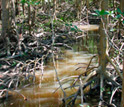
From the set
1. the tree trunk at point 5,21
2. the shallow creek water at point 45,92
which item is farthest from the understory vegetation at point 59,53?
the shallow creek water at point 45,92

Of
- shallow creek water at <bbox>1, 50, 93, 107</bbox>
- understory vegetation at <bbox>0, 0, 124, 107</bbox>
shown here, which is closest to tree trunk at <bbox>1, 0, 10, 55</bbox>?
understory vegetation at <bbox>0, 0, 124, 107</bbox>

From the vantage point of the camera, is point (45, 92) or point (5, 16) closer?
point (45, 92)

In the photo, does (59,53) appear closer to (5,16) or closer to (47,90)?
(5,16)

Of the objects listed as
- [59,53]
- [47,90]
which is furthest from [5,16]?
[47,90]

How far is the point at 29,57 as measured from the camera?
6.60 meters

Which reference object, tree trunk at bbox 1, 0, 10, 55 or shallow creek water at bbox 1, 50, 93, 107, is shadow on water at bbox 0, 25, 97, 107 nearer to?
shallow creek water at bbox 1, 50, 93, 107

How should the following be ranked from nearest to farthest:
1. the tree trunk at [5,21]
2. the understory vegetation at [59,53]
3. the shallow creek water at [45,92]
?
the understory vegetation at [59,53], the shallow creek water at [45,92], the tree trunk at [5,21]

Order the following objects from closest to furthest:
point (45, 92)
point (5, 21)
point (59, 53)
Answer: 1. point (45, 92)
2. point (5, 21)
3. point (59, 53)

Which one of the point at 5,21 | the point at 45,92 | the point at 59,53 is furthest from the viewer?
the point at 59,53

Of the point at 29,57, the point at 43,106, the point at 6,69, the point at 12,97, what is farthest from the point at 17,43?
the point at 43,106

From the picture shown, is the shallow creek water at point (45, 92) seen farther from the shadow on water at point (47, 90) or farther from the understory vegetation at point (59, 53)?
the understory vegetation at point (59, 53)

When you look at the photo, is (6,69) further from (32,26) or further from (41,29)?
(41,29)

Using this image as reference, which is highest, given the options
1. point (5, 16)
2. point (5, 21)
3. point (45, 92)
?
point (5, 16)

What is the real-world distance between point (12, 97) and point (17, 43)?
236 centimetres
